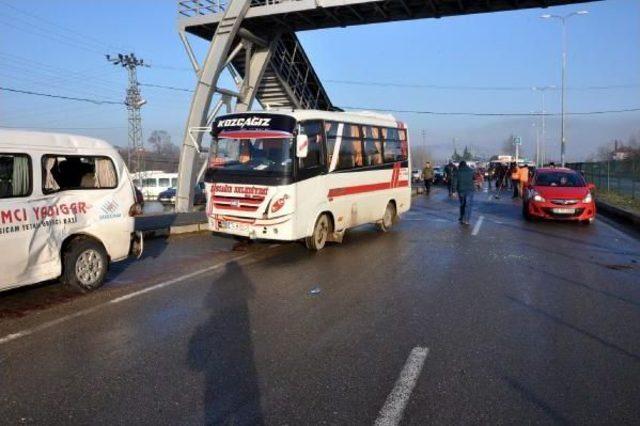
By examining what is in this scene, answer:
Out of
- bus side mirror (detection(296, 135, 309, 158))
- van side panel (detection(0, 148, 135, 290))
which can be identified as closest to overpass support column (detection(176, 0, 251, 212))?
bus side mirror (detection(296, 135, 309, 158))

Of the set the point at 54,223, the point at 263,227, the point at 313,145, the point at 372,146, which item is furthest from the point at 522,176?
the point at 54,223

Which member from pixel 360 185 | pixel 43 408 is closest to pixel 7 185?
pixel 43 408

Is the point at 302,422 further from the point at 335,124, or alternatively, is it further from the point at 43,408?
the point at 335,124

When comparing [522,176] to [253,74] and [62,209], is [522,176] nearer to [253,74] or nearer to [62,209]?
[253,74]

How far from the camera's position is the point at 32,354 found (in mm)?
5168

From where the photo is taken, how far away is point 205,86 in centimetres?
2356

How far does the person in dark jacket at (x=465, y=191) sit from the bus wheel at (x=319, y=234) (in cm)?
586

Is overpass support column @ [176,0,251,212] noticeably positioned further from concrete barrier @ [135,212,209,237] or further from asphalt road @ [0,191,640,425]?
asphalt road @ [0,191,640,425]

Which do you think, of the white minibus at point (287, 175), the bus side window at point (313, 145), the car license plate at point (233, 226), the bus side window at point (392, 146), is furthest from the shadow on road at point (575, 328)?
the bus side window at point (392, 146)

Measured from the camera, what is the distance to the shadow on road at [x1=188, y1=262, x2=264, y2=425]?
3934 mm

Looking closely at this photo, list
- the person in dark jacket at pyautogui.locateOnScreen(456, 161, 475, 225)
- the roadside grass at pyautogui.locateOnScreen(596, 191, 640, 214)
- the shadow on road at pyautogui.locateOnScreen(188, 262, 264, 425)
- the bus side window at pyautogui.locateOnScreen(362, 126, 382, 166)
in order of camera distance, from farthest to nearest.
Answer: the roadside grass at pyautogui.locateOnScreen(596, 191, 640, 214)
the person in dark jacket at pyautogui.locateOnScreen(456, 161, 475, 225)
the bus side window at pyautogui.locateOnScreen(362, 126, 382, 166)
the shadow on road at pyautogui.locateOnScreen(188, 262, 264, 425)

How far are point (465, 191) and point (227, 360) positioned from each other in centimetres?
1248

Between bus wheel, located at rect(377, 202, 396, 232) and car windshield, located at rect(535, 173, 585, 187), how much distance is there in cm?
534

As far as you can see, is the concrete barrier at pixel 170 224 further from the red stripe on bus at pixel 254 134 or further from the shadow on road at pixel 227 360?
the shadow on road at pixel 227 360
